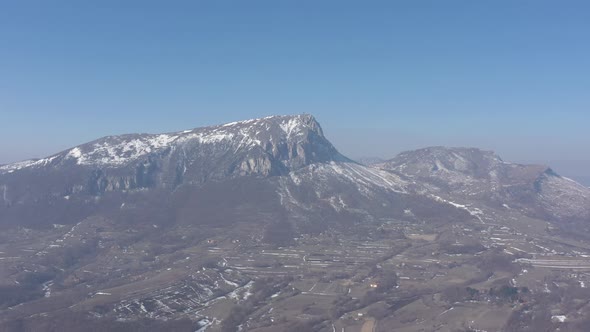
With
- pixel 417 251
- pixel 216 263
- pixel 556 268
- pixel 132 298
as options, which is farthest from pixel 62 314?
pixel 556 268

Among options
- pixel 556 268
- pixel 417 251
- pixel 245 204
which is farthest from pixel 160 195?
pixel 556 268

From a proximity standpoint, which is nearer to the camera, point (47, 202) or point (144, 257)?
point (144, 257)

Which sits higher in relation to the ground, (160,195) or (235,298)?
(160,195)

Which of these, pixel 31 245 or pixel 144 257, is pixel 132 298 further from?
pixel 31 245

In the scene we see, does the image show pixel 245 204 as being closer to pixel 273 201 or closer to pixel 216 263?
pixel 273 201

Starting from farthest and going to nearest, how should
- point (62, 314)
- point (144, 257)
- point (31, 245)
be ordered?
point (31, 245), point (144, 257), point (62, 314)

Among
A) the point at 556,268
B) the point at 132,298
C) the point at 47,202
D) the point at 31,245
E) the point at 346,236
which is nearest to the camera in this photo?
the point at 132,298
